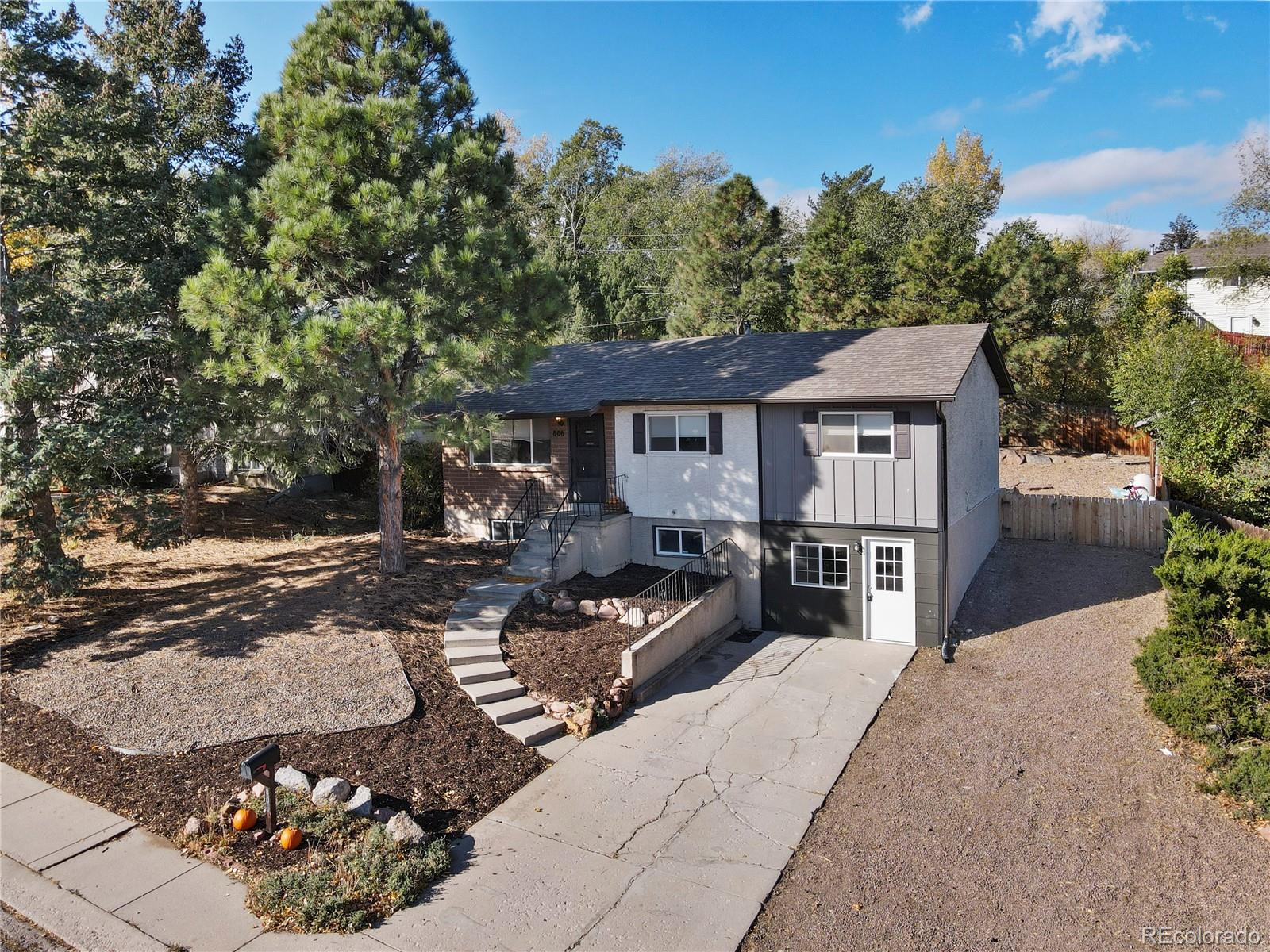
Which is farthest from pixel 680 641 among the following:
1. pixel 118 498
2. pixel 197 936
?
pixel 118 498

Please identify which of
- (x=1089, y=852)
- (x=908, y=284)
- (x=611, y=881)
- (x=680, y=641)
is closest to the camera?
(x=611, y=881)

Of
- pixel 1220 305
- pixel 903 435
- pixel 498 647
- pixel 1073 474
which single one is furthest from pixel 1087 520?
pixel 1220 305

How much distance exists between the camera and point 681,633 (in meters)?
12.5

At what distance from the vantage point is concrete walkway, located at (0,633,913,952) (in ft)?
20.6

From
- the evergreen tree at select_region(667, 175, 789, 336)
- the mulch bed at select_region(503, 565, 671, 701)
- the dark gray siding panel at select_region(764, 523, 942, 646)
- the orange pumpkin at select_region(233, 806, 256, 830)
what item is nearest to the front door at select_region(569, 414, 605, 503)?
the mulch bed at select_region(503, 565, 671, 701)

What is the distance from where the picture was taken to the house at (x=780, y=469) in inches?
527

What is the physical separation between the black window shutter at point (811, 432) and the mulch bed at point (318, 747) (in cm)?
678

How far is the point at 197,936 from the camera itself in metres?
6.11

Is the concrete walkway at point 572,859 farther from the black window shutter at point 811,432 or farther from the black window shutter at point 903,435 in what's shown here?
the black window shutter at point 811,432

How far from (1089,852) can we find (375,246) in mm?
11975

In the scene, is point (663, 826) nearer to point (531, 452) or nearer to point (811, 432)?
point (811, 432)

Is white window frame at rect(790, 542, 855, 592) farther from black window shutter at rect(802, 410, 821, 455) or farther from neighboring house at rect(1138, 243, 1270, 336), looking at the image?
neighboring house at rect(1138, 243, 1270, 336)

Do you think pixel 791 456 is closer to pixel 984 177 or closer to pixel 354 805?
pixel 354 805

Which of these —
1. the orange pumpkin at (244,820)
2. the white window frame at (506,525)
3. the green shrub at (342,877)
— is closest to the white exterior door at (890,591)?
the white window frame at (506,525)
